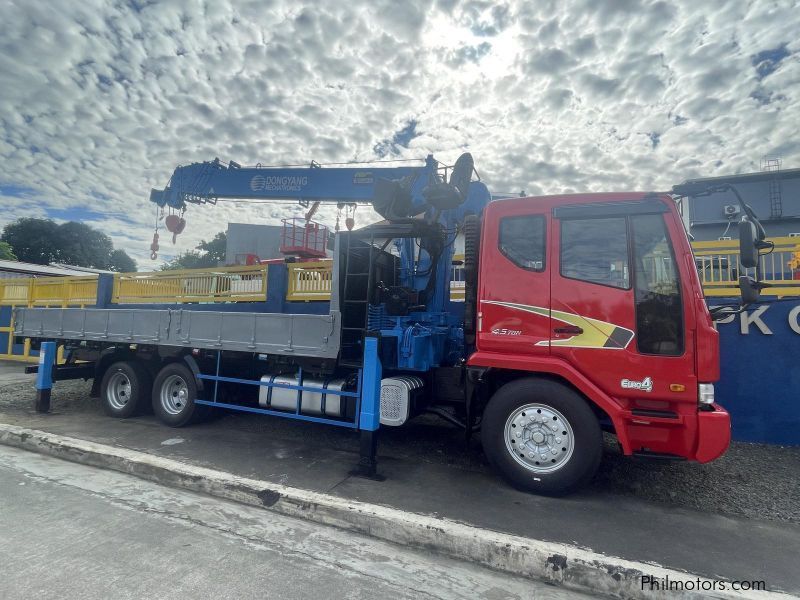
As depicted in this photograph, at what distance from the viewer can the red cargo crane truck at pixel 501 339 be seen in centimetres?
381

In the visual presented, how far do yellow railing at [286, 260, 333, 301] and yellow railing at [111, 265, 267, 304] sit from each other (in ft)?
1.51

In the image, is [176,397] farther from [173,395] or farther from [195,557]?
[195,557]

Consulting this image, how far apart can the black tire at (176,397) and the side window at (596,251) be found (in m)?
5.04

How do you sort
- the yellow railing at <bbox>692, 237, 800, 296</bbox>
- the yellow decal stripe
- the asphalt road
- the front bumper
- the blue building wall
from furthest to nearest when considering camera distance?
the yellow railing at <bbox>692, 237, 800, 296</bbox> < the blue building wall < the yellow decal stripe < the front bumper < the asphalt road

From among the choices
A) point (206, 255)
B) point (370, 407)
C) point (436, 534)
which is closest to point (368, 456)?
point (370, 407)

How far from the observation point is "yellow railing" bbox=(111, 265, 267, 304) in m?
6.97

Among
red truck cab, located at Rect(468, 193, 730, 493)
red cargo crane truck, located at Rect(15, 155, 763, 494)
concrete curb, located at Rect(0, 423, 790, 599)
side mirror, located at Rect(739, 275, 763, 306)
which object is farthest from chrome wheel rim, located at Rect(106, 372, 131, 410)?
side mirror, located at Rect(739, 275, 763, 306)

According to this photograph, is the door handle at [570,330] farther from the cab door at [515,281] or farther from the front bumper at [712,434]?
the front bumper at [712,434]

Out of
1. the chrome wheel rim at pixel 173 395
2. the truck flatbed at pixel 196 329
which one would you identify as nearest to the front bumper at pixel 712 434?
the truck flatbed at pixel 196 329

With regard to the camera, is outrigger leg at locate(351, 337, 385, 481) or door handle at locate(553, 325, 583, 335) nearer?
door handle at locate(553, 325, 583, 335)

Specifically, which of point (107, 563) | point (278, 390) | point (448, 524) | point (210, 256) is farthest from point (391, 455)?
point (210, 256)

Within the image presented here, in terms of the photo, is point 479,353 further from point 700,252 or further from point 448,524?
point 700,252

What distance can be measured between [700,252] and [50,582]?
760 centimetres

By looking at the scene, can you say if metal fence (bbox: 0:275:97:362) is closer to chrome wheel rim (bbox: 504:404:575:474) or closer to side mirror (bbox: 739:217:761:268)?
chrome wheel rim (bbox: 504:404:575:474)
